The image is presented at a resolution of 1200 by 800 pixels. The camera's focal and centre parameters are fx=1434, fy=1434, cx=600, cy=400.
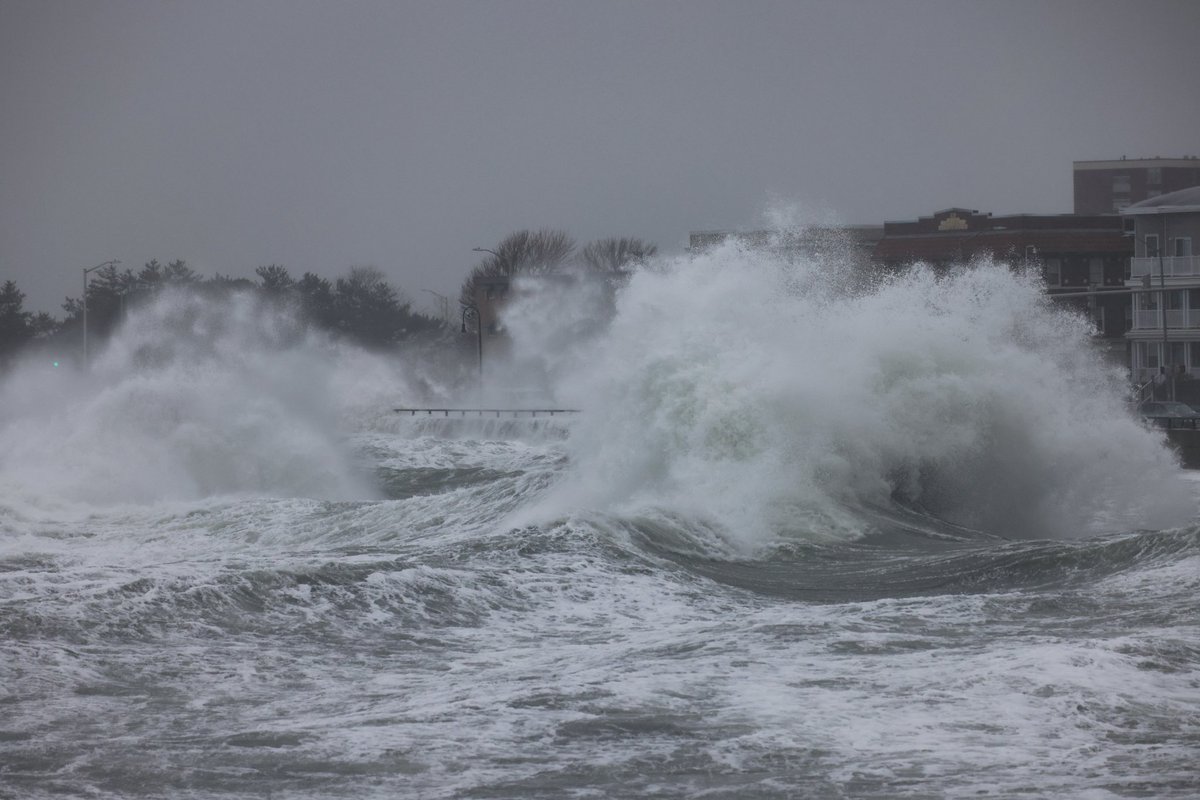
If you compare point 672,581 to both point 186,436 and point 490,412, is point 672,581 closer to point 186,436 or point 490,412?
point 186,436

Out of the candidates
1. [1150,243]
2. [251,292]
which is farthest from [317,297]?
[1150,243]

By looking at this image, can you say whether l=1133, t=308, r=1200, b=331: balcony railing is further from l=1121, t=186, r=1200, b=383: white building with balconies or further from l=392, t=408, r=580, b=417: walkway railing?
l=392, t=408, r=580, b=417: walkway railing

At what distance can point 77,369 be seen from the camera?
49125 millimetres

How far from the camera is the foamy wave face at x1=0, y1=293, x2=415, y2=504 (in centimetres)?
2455

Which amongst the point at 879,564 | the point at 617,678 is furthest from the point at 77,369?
the point at 617,678

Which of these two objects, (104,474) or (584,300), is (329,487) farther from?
(584,300)

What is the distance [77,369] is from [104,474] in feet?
87.3

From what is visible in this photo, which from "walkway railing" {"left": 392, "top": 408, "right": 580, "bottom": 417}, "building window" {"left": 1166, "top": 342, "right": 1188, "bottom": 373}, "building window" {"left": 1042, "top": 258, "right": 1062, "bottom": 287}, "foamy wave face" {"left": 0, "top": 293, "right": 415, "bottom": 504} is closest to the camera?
"foamy wave face" {"left": 0, "top": 293, "right": 415, "bottom": 504}

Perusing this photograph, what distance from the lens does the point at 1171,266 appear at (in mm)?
47031

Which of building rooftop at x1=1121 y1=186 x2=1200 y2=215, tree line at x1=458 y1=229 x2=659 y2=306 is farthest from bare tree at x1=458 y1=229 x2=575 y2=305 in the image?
building rooftop at x1=1121 y1=186 x2=1200 y2=215

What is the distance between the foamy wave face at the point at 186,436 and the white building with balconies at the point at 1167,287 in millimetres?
26806

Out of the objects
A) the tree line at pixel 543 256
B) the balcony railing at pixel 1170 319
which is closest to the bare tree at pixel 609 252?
the tree line at pixel 543 256

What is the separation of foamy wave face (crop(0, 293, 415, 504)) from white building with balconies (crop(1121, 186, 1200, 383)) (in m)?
26.8

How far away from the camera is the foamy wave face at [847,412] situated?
1911 cm
